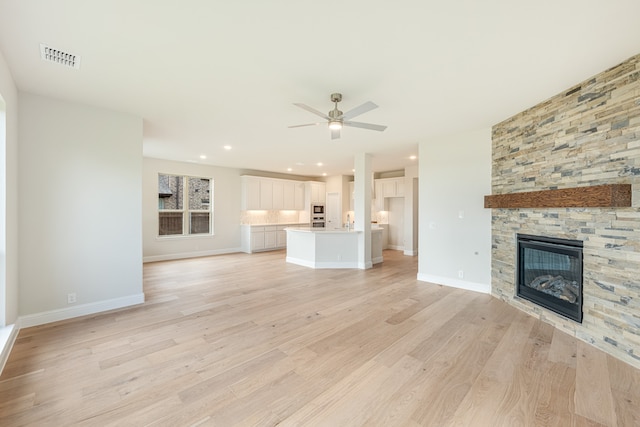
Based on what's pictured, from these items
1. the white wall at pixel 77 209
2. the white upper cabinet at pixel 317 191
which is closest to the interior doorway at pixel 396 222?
the white upper cabinet at pixel 317 191

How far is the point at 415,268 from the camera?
643 centimetres

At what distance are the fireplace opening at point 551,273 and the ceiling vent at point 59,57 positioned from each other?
17.7 ft

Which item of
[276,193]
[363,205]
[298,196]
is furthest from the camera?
[298,196]

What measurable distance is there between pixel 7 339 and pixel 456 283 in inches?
230

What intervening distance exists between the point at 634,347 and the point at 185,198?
8.92 m

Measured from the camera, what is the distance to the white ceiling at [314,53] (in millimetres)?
1901

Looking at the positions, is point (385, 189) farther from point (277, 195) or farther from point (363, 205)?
point (277, 195)

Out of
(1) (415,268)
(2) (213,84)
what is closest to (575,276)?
(1) (415,268)

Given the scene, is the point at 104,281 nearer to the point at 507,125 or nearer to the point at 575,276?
the point at 575,276

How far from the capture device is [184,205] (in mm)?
7992

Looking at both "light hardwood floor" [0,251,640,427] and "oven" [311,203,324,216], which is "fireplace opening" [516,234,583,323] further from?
"oven" [311,203,324,216]

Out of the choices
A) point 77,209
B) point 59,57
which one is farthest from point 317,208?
point 59,57

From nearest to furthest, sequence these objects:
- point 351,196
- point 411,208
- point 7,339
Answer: point 7,339, point 411,208, point 351,196

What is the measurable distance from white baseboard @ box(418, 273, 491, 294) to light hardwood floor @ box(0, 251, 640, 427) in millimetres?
484
